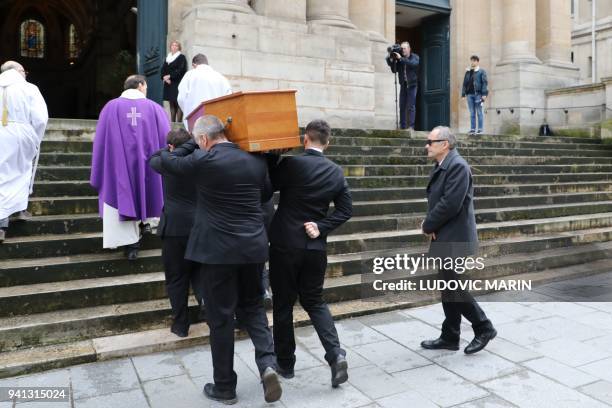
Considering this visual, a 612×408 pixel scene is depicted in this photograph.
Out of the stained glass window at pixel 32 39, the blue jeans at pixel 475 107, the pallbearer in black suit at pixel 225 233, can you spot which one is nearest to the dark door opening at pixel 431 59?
the blue jeans at pixel 475 107

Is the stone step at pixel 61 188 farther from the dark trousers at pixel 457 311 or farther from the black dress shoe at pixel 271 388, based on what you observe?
the dark trousers at pixel 457 311

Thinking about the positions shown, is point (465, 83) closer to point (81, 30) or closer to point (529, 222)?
point (529, 222)

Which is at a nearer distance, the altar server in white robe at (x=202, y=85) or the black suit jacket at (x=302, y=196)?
the black suit jacket at (x=302, y=196)

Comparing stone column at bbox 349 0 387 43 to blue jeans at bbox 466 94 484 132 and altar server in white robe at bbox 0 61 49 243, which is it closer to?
blue jeans at bbox 466 94 484 132

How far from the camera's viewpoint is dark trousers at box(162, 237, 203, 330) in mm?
4641

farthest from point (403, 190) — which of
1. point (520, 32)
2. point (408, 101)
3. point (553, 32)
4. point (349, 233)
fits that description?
point (553, 32)

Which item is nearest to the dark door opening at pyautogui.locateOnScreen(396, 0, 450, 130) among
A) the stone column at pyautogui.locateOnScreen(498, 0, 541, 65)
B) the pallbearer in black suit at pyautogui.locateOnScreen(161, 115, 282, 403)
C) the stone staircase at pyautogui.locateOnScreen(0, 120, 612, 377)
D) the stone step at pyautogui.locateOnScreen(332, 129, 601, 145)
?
the stone column at pyautogui.locateOnScreen(498, 0, 541, 65)

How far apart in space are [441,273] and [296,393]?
151 centimetres

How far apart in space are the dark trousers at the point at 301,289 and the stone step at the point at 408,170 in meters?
3.87

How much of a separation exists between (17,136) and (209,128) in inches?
117

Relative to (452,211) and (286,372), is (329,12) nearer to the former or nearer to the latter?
(452,211)

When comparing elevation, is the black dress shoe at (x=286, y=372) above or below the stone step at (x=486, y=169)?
below

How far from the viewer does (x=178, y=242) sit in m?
4.61

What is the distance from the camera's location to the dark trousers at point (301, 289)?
3830mm
